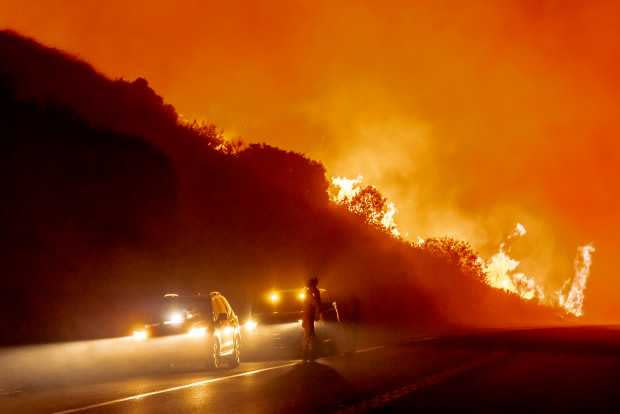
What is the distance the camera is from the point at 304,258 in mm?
55469

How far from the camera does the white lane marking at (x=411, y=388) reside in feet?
36.5

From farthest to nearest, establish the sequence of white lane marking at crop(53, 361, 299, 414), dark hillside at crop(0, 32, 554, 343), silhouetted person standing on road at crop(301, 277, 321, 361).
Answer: dark hillside at crop(0, 32, 554, 343) → silhouetted person standing on road at crop(301, 277, 321, 361) → white lane marking at crop(53, 361, 299, 414)

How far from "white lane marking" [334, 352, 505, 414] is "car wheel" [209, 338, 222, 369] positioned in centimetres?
481

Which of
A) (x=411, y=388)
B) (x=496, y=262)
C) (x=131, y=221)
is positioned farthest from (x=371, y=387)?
(x=496, y=262)

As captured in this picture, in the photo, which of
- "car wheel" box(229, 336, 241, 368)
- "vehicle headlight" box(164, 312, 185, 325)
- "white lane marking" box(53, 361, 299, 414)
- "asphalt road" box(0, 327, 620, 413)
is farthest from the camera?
"car wheel" box(229, 336, 241, 368)

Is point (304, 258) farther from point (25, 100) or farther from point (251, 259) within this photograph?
point (25, 100)

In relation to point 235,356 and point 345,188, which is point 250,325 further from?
point 345,188

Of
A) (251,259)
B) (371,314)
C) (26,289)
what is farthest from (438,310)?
(26,289)

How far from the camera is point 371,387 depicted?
45.3ft

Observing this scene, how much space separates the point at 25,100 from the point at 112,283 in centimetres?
980

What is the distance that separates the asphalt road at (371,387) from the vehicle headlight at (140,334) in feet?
2.45

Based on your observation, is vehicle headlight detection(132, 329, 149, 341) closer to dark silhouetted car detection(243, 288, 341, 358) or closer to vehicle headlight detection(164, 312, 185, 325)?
vehicle headlight detection(164, 312, 185, 325)

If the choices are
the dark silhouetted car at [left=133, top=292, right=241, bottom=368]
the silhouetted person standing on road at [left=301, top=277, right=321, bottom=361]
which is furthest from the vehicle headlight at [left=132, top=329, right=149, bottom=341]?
the silhouetted person standing on road at [left=301, top=277, right=321, bottom=361]

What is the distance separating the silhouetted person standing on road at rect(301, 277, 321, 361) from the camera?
20.5 metres
